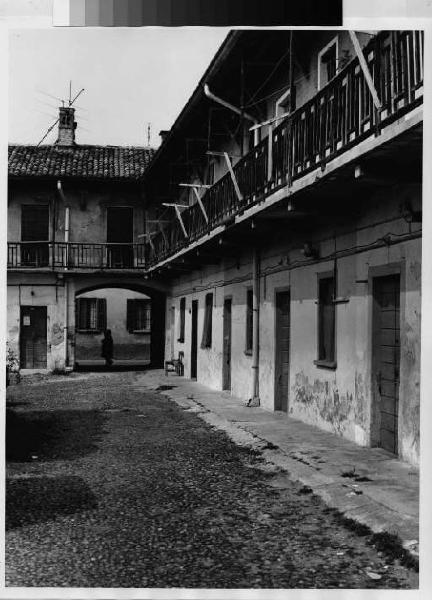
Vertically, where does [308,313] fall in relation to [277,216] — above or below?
below

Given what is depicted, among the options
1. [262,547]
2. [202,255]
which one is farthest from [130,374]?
[262,547]

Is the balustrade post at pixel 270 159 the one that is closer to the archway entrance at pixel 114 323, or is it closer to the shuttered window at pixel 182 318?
the shuttered window at pixel 182 318

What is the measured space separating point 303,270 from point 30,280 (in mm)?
16660

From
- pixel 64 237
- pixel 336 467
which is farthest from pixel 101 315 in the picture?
pixel 336 467

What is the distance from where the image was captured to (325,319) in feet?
38.7

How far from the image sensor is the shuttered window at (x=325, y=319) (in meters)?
11.5

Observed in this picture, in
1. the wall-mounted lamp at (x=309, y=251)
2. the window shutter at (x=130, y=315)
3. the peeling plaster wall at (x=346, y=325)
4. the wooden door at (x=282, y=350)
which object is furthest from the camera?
the window shutter at (x=130, y=315)

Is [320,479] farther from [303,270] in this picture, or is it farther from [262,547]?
[303,270]

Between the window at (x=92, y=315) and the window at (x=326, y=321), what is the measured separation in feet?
91.7

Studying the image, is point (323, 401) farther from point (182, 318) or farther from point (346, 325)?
point (182, 318)

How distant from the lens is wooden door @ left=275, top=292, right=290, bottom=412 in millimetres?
13828

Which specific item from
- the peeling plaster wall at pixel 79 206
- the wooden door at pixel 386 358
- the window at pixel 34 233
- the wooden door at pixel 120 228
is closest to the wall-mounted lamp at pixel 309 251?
the wooden door at pixel 386 358

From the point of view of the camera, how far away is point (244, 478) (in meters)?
8.36

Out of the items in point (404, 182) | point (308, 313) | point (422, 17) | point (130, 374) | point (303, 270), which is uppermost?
point (422, 17)
